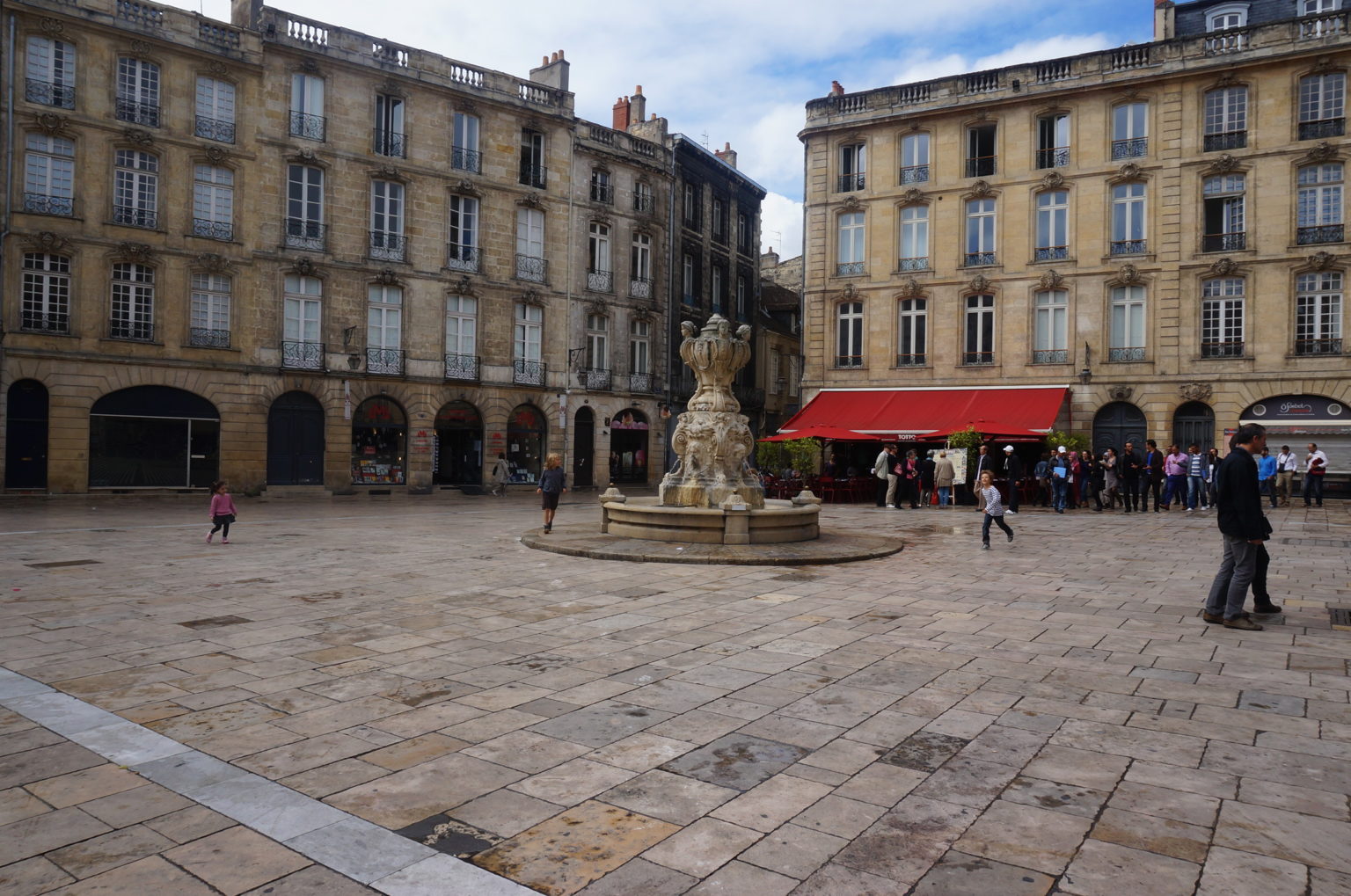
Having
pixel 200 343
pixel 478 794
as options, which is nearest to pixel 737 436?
pixel 478 794

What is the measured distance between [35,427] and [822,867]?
2577 cm

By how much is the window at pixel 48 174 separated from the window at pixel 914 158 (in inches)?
944

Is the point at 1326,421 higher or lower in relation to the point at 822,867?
higher

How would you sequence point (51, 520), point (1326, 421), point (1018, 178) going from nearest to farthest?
point (51, 520), point (1326, 421), point (1018, 178)

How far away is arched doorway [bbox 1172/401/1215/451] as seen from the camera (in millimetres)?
26422

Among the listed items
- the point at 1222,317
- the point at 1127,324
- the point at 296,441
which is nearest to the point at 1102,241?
the point at 1127,324

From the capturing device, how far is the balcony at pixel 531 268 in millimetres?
31098

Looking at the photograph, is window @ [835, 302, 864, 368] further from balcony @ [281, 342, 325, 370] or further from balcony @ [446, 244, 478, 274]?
balcony @ [281, 342, 325, 370]

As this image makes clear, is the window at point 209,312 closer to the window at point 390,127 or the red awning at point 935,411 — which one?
the window at point 390,127

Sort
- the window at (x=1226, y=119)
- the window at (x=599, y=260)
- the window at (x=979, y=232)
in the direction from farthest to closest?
the window at (x=599, y=260)
the window at (x=979, y=232)
the window at (x=1226, y=119)

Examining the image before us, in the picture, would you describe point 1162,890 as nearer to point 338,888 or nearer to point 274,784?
point 338,888

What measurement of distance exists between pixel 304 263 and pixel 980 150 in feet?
69.3

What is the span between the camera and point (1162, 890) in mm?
3186

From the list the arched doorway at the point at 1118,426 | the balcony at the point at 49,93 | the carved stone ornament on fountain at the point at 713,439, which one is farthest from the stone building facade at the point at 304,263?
the carved stone ornament on fountain at the point at 713,439
